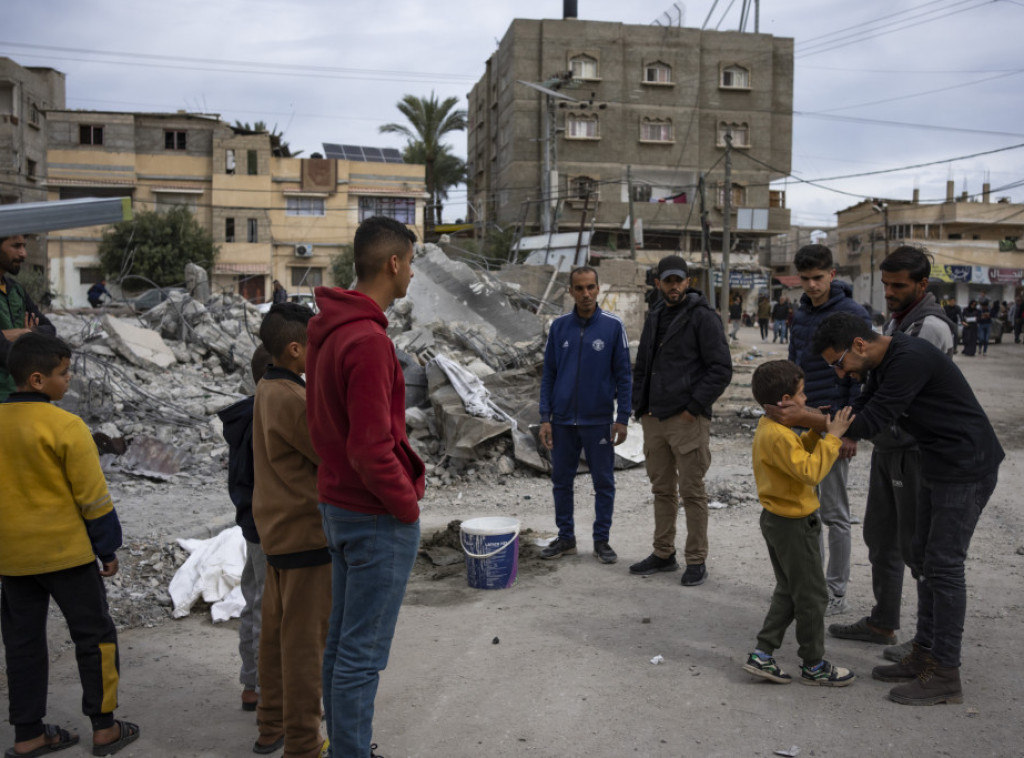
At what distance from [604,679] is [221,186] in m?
45.7

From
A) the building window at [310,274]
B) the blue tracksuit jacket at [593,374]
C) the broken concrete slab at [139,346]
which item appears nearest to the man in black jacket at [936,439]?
the blue tracksuit jacket at [593,374]

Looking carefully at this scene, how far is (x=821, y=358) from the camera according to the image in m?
4.93

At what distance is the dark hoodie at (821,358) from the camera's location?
15.8ft

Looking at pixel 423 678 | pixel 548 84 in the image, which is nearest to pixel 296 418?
pixel 423 678

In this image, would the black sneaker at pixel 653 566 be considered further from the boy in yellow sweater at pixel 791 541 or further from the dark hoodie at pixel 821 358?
the boy in yellow sweater at pixel 791 541

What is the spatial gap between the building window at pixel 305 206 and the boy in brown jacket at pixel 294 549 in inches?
1761

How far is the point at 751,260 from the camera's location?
50.1 m

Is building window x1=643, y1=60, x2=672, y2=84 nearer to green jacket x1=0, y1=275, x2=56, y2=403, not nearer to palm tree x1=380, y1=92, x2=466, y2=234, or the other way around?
palm tree x1=380, y1=92, x2=466, y2=234

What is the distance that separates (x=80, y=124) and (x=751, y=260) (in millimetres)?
38697

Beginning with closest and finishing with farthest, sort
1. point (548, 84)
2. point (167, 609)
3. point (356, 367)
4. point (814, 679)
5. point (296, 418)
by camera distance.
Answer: point (356, 367) < point (296, 418) < point (814, 679) < point (167, 609) < point (548, 84)

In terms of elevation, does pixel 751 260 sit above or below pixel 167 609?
above

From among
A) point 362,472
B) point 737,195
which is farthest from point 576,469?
point 737,195

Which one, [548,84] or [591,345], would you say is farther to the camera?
[548,84]

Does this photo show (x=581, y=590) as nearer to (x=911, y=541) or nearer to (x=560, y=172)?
(x=911, y=541)
